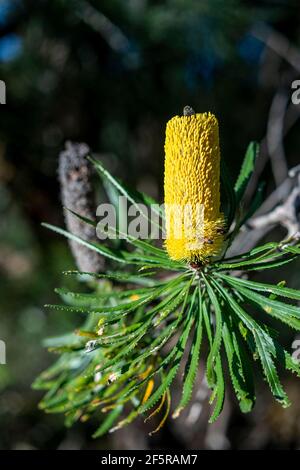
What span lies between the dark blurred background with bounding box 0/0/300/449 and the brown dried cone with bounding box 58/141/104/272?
0.60 m

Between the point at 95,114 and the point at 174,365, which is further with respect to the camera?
the point at 95,114

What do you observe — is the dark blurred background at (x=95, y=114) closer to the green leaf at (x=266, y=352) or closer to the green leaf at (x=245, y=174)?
the green leaf at (x=245, y=174)

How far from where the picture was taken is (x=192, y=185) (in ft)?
1.43

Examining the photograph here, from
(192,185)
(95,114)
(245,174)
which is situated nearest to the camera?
(192,185)

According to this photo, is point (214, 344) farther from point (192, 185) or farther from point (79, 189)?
point (79, 189)

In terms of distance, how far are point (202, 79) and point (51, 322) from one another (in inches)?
32.7

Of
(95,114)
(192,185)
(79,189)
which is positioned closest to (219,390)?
(192,185)

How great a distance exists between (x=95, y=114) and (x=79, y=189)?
3.08ft

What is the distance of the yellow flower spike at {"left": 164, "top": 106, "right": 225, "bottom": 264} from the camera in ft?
1.40

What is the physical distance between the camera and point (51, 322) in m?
1.47

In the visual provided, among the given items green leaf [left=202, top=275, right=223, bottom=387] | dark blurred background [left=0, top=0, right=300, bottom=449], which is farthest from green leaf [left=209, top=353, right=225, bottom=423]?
dark blurred background [left=0, top=0, right=300, bottom=449]

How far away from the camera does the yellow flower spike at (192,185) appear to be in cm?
43

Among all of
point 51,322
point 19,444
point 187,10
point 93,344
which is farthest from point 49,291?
point 93,344

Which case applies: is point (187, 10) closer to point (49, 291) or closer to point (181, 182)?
point (49, 291)
